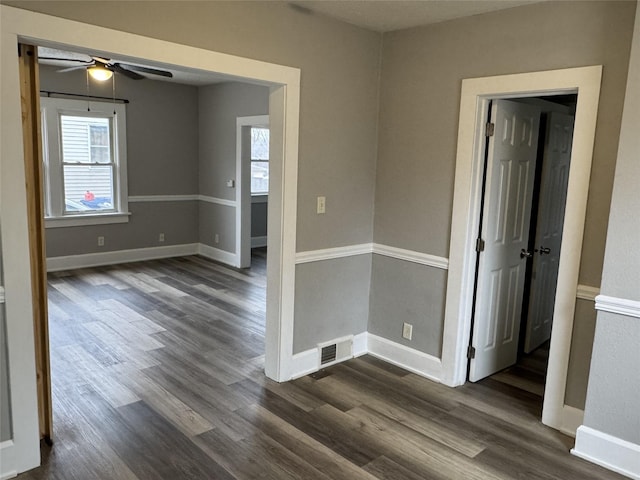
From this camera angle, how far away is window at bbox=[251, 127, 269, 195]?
8.00m

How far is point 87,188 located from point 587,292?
20.1ft

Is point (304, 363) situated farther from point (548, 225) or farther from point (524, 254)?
point (548, 225)

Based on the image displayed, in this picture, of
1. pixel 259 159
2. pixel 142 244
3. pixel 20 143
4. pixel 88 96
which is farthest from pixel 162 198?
pixel 20 143

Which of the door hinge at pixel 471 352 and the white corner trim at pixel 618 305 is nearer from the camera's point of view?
the white corner trim at pixel 618 305

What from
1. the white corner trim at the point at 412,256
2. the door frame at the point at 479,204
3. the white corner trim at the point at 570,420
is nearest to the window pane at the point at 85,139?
the white corner trim at the point at 412,256

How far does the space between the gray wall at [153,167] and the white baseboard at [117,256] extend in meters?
0.07

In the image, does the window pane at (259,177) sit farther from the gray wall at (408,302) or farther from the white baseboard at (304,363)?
the white baseboard at (304,363)

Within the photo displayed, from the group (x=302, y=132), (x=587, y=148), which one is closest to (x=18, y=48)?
(x=302, y=132)

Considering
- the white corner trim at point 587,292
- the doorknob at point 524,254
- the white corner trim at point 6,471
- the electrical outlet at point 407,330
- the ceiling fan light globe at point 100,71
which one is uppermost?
the ceiling fan light globe at point 100,71

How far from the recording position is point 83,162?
649 cm

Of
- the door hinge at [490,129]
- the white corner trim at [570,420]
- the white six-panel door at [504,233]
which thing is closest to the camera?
the white corner trim at [570,420]

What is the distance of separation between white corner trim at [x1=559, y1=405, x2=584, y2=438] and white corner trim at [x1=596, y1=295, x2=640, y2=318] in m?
0.73

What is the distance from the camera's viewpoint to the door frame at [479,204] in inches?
106

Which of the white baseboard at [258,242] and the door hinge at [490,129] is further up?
the door hinge at [490,129]
